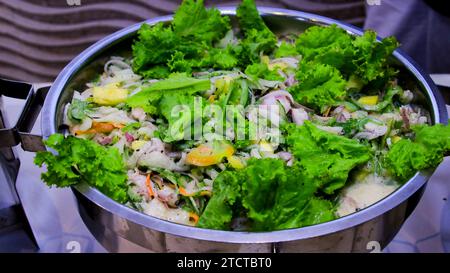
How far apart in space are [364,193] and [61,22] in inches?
60.0

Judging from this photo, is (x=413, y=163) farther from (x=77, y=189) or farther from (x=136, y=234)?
(x=77, y=189)

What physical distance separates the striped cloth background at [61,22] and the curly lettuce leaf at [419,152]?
1019mm

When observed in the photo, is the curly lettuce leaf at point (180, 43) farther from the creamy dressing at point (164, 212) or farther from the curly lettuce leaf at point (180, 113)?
the creamy dressing at point (164, 212)

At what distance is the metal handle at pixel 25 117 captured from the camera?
4.71ft

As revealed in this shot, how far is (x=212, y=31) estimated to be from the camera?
189 centimetres

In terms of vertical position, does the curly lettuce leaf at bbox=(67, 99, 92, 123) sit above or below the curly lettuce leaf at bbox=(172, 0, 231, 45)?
below

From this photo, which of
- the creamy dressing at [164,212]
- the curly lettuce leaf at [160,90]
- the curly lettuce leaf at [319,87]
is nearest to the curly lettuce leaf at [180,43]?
the curly lettuce leaf at [160,90]

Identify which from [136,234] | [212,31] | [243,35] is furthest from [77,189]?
[243,35]

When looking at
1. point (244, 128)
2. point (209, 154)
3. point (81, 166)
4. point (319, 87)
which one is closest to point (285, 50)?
point (319, 87)

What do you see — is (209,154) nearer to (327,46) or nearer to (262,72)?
(262,72)

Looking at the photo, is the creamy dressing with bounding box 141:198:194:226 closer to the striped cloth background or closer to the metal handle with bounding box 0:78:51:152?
the metal handle with bounding box 0:78:51:152

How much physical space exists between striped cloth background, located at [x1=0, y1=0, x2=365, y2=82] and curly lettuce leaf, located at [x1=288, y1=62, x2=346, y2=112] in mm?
710

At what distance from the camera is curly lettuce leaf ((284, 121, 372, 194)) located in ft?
4.46

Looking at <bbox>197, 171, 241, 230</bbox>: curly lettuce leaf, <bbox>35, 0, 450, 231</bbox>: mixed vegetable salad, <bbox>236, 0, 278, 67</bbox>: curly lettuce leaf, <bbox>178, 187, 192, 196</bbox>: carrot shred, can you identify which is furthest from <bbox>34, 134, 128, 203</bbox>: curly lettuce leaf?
<bbox>236, 0, 278, 67</bbox>: curly lettuce leaf
